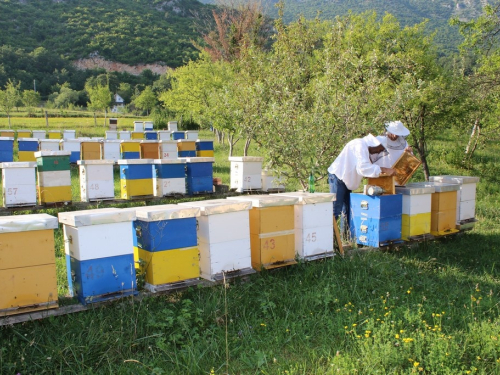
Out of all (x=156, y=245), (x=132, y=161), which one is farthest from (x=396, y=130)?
(x=132, y=161)

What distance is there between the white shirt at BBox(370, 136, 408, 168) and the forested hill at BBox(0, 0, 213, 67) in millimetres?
62087

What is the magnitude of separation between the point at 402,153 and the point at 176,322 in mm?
4181

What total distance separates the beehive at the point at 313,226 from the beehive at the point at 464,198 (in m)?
3.06

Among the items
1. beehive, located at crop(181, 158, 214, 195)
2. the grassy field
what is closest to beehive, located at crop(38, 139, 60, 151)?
beehive, located at crop(181, 158, 214, 195)

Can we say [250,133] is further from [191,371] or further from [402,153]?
[191,371]

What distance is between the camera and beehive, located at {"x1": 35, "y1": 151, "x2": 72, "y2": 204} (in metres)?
8.15

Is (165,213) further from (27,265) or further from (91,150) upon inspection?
(91,150)

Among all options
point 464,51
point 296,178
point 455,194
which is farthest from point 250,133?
point 464,51

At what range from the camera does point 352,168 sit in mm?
6457

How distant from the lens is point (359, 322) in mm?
4027

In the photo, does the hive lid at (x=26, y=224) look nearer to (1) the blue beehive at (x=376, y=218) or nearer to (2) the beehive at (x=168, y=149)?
(1) the blue beehive at (x=376, y=218)

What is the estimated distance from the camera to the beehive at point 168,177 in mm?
9133

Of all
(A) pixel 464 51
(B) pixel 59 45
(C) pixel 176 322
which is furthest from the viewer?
(B) pixel 59 45

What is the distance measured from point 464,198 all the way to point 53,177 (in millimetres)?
7112
